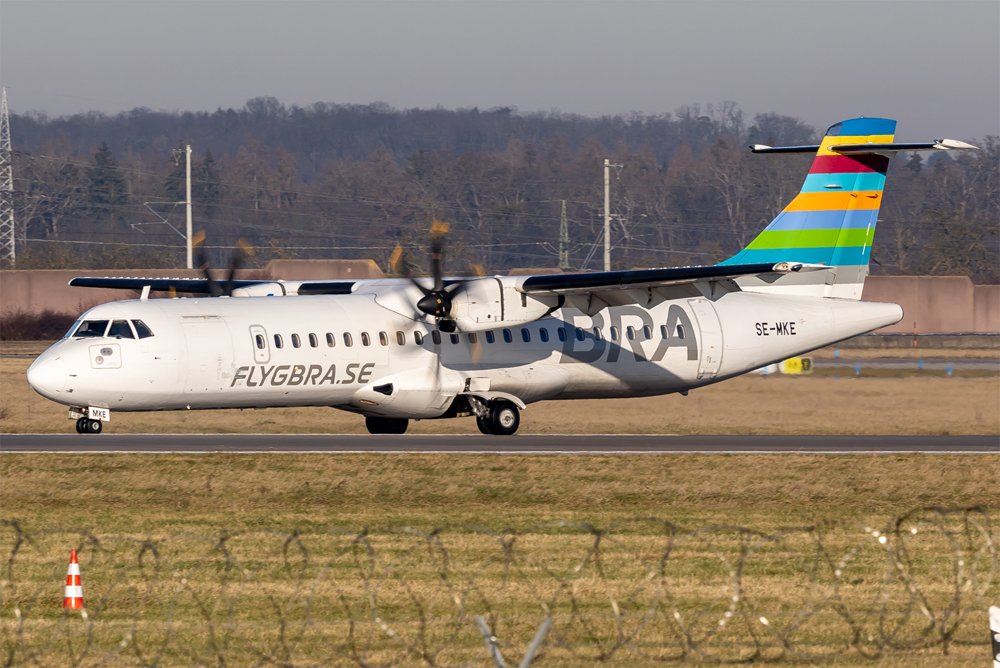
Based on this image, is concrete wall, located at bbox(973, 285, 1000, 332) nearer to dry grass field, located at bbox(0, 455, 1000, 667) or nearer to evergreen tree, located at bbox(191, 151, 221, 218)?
dry grass field, located at bbox(0, 455, 1000, 667)

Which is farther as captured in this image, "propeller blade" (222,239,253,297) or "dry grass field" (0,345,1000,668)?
"propeller blade" (222,239,253,297)

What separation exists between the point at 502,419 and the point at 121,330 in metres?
7.88

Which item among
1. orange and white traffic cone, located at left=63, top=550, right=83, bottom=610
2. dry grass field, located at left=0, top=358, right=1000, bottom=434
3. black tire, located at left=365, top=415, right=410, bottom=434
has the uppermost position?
orange and white traffic cone, located at left=63, top=550, right=83, bottom=610

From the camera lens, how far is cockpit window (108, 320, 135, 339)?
2656 cm

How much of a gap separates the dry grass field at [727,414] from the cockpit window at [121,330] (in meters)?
5.57

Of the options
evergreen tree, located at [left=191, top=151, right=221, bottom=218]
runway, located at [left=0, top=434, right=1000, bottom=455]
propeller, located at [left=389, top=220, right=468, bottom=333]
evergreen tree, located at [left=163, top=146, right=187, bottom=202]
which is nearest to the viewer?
runway, located at [left=0, top=434, right=1000, bottom=455]

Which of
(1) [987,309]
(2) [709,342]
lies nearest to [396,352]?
(2) [709,342]

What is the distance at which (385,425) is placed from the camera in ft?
102

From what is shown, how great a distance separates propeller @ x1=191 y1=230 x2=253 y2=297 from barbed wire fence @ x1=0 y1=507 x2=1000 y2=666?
1285cm

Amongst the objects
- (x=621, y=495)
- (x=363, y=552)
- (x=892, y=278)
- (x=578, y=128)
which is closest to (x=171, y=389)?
(x=621, y=495)

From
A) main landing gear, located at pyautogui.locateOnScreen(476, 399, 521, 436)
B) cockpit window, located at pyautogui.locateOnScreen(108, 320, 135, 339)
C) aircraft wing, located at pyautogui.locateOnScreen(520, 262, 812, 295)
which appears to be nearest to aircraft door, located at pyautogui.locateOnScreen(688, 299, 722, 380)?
aircraft wing, located at pyautogui.locateOnScreen(520, 262, 812, 295)

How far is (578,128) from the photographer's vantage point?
623 feet

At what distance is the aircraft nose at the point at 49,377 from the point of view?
25.8m

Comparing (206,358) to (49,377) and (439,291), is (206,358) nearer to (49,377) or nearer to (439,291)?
(49,377)
